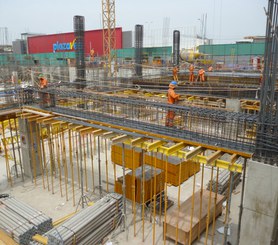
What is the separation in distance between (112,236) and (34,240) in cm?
308

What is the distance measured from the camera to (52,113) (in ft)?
46.8

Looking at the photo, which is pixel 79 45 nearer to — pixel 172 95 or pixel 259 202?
pixel 172 95

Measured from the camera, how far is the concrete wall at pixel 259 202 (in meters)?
7.25

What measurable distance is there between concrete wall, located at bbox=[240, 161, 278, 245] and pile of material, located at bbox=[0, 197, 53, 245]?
776cm

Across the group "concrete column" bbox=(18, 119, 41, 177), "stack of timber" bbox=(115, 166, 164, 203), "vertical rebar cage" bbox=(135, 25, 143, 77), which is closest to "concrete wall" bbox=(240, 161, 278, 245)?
"stack of timber" bbox=(115, 166, 164, 203)

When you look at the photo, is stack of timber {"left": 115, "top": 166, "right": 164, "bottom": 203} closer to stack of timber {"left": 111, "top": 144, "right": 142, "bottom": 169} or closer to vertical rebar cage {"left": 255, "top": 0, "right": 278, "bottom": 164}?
stack of timber {"left": 111, "top": 144, "right": 142, "bottom": 169}

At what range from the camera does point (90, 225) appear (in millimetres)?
10438

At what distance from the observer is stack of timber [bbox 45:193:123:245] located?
9.70 m

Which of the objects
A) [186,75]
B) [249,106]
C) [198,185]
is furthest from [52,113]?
[186,75]

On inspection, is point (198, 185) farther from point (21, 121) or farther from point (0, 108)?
point (0, 108)

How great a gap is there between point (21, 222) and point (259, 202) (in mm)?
9061

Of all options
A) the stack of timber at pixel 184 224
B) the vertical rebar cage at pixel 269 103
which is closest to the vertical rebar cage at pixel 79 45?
the stack of timber at pixel 184 224

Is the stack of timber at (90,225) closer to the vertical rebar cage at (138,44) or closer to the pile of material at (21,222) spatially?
the pile of material at (21,222)

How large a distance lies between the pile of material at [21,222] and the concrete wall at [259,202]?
7756mm
